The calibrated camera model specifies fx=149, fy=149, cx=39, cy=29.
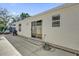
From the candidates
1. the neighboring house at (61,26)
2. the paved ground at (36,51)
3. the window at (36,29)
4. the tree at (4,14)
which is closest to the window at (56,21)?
the neighboring house at (61,26)

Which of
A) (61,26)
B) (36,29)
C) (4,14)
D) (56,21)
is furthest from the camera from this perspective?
(36,29)

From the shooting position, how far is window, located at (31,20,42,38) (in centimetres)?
894

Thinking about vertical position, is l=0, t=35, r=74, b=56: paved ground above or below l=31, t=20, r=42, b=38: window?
below

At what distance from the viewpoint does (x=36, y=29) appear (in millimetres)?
9672

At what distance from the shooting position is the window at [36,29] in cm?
894

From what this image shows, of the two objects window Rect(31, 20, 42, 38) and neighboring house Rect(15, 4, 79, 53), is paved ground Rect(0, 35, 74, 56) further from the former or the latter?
window Rect(31, 20, 42, 38)

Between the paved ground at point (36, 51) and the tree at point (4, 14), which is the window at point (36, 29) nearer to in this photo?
the paved ground at point (36, 51)

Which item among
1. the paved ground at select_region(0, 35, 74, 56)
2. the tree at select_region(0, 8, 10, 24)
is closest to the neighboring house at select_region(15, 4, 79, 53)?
the paved ground at select_region(0, 35, 74, 56)

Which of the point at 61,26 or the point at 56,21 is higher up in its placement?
the point at 56,21

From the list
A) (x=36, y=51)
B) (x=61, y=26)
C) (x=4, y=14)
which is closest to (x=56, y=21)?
(x=61, y=26)

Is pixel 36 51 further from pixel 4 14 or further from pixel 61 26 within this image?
pixel 4 14

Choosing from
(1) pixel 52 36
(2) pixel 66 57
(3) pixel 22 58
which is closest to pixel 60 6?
(1) pixel 52 36

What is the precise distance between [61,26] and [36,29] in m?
3.50

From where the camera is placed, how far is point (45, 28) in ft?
26.3
